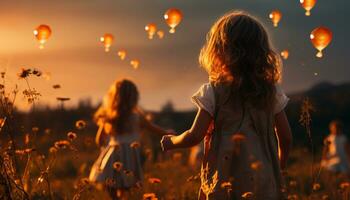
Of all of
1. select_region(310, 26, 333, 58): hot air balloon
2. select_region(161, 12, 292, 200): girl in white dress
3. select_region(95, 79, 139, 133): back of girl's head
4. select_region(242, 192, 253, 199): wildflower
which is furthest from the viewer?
select_region(95, 79, 139, 133): back of girl's head

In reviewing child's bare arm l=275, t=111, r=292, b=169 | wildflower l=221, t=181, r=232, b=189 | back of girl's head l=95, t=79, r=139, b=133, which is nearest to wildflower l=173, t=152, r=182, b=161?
back of girl's head l=95, t=79, r=139, b=133

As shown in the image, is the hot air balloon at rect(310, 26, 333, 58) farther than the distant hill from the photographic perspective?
No

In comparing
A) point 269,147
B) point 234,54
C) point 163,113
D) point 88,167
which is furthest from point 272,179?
point 163,113

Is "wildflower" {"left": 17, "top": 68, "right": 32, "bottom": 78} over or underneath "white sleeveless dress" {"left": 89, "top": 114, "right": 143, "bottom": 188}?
over

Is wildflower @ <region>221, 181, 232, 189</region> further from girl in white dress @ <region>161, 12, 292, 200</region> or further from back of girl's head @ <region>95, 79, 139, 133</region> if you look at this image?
back of girl's head @ <region>95, 79, 139, 133</region>

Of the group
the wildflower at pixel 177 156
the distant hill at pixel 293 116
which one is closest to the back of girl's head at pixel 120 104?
the wildflower at pixel 177 156

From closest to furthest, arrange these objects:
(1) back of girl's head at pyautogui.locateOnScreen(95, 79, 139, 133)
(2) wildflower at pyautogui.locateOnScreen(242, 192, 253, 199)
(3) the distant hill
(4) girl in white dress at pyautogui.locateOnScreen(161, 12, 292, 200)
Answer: (2) wildflower at pyautogui.locateOnScreen(242, 192, 253, 199), (4) girl in white dress at pyautogui.locateOnScreen(161, 12, 292, 200), (1) back of girl's head at pyautogui.locateOnScreen(95, 79, 139, 133), (3) the distant hill

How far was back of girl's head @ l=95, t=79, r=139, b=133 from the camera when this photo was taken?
349 inches

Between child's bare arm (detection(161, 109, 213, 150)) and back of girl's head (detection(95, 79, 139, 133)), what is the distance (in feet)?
14.3

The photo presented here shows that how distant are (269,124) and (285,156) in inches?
11.2

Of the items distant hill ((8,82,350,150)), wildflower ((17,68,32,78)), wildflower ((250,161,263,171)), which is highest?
wildflower ((17,68,32,78))

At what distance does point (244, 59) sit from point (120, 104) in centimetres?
448

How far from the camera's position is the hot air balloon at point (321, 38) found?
682 cm

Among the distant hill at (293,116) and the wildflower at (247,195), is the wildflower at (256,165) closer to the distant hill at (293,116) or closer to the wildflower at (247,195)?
the wildflower at (247,195)
